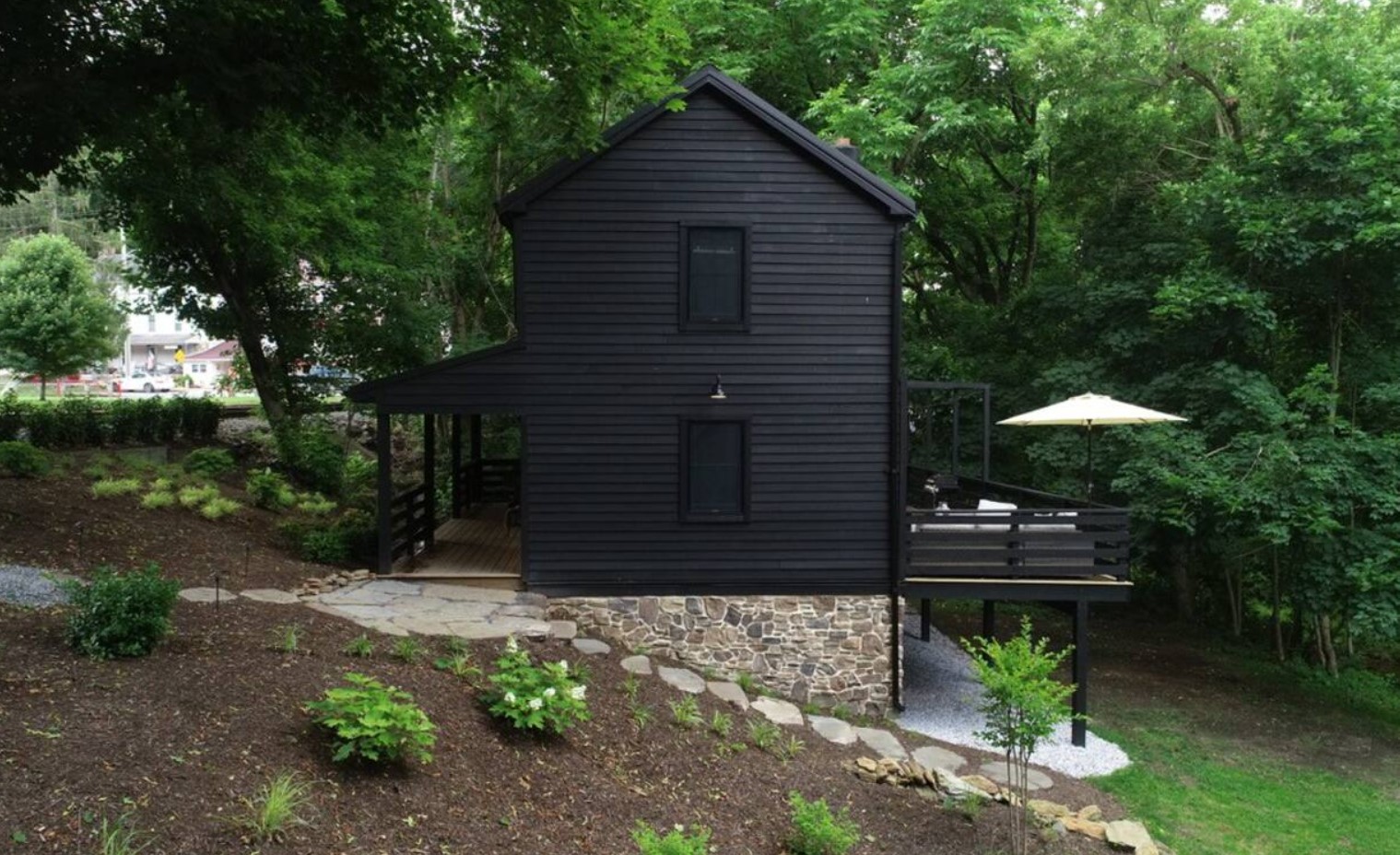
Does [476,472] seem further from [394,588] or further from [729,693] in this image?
[729,693]

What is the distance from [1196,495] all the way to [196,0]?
41.6 ft

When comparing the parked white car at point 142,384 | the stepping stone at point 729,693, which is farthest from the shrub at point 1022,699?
the parked white car at point 142,384

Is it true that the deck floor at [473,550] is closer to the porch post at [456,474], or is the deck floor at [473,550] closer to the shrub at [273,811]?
the porch post at [456,474]

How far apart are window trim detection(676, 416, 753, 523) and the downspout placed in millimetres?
1638

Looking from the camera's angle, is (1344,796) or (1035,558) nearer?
(1344,796)

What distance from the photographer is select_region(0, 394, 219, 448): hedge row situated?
49.2 ft

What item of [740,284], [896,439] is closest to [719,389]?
[740,284]

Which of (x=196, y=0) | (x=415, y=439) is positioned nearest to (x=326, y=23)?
(x=196, y=0)

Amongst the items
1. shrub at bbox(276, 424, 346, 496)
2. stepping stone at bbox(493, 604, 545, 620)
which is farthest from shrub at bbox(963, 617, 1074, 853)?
shrub at bbox(276, 424, 346, 496)

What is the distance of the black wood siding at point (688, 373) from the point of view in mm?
10133

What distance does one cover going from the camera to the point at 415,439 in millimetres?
23281

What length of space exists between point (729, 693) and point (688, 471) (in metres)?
2.53

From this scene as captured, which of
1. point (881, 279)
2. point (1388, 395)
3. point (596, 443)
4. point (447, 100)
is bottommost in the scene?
point (596, 443)

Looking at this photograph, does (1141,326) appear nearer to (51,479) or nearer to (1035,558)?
(1035,558)
